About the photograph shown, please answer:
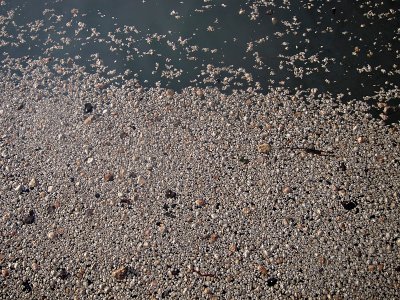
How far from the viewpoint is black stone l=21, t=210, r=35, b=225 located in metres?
2.13

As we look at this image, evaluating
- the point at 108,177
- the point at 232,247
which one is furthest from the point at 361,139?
the point at 108,177

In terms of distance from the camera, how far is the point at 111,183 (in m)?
2.15

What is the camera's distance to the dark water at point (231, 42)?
2297mm

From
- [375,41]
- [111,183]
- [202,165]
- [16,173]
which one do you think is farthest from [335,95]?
[16,173]

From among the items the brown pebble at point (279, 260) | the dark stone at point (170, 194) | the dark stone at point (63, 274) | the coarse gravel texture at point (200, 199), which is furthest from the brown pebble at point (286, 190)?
the dark stone at point (63, 274)

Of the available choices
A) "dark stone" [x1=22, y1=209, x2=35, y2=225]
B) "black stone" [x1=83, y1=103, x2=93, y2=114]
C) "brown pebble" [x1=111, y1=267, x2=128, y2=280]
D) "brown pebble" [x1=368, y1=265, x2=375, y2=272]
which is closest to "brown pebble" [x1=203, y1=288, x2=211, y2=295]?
"brown pebble" [x1=111, y1=267, x2=128, y2=280]

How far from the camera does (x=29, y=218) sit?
7.01 ft

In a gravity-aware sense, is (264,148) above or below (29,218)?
above

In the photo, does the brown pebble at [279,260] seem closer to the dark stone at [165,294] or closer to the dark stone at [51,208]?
the dark stone at [165,294]

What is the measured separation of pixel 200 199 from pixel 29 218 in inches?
36.9

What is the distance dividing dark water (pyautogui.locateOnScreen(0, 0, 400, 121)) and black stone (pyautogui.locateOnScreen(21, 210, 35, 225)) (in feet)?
3.10

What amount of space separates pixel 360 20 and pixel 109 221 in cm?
189

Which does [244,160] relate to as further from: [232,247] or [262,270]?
[262,270]

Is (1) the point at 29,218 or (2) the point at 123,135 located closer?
(1) the point at 29,218
